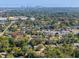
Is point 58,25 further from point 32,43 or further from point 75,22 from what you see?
point 32,43

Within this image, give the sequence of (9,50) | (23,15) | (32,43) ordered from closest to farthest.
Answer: (9,50)
(32,43)
(23,15)

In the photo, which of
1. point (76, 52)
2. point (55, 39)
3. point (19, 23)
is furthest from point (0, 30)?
point (76, 52)

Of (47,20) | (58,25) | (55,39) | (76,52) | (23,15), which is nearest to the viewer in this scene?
(76,52)

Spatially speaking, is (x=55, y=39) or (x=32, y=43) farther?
(x=55, y=39)

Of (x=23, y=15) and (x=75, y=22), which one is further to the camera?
(x=23, y=15)

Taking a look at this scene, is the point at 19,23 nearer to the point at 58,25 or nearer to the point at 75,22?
the point at 58,25

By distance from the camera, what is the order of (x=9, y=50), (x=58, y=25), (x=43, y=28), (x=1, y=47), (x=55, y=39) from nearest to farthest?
(x=9, y=50), (x=1, y=47), (x=55, y=39), (x=43, y=28), (x=58, y=25)

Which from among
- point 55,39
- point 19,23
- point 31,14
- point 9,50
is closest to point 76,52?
point 9,50

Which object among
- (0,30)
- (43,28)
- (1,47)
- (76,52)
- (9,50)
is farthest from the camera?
(43,28)
